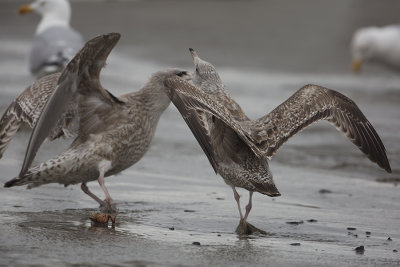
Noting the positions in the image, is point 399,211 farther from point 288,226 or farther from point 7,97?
point 7,97

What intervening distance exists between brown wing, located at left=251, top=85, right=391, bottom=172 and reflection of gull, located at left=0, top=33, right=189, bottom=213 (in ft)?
2.69

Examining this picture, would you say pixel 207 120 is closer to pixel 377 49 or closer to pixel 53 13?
pixel 53 13

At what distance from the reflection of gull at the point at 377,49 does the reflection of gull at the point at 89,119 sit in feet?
32.0

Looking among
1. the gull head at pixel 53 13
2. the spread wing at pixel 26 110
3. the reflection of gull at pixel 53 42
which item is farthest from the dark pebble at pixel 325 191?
the gull head at pixel 53 13

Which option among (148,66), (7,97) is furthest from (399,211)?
(148,66)

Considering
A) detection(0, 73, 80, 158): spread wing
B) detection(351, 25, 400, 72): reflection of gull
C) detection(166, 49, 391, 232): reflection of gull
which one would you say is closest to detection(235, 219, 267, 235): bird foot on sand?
detection(166, 49, 391, 232): reflection of gull

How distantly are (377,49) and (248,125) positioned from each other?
10.2 meters

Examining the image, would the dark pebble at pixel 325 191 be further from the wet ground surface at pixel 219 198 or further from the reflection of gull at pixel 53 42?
the reflection of gull at pixel 53 42

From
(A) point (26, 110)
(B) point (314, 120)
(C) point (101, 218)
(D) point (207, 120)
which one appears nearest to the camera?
(C) point (101, 218)

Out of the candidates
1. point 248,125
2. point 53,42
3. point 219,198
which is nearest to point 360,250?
point 248,125

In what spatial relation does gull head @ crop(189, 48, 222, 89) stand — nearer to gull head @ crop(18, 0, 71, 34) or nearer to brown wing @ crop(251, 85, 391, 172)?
brown wing @ crop(251, 85, 391, 172)

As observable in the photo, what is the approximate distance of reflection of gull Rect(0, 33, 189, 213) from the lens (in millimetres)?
6121

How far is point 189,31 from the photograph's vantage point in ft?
58.5

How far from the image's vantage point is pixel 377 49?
1622 centimetres
